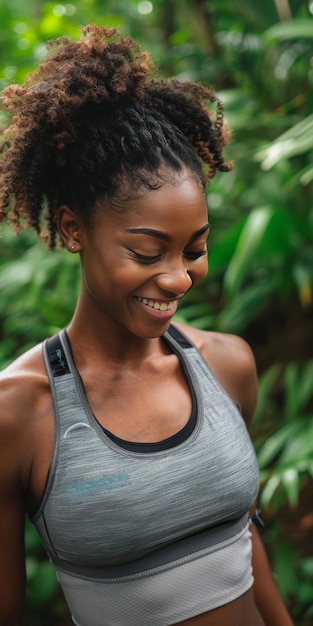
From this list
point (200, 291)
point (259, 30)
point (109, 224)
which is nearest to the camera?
point (109, 224)

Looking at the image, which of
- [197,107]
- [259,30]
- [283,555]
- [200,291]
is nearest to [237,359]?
[197,107]

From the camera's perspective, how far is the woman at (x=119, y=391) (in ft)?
3.92

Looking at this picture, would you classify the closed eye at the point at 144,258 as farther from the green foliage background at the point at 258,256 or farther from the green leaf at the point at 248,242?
the green leaf at the point at 248,242

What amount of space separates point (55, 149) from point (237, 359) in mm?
598

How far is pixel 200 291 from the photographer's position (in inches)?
131

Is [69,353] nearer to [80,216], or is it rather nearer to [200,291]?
[80,216]

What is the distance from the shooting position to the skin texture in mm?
1172

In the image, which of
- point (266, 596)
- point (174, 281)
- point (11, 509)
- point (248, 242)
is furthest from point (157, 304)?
point (248, 242)

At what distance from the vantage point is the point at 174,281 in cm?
118

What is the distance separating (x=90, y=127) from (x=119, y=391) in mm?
485

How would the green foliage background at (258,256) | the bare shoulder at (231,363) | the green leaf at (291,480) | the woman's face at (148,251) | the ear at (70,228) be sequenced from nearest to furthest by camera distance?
the woman's face at (148,251)
the ear at (70,228)
the bare shoulder at (231,363)
the green leaf at (291,480)
the green foliage background at (258,256)

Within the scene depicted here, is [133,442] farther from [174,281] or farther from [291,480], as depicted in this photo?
[291,480]

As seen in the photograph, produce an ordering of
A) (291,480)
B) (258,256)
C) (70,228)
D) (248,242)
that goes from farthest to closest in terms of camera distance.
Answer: (258,256)
(248,242)
(291,480)
(70,228)

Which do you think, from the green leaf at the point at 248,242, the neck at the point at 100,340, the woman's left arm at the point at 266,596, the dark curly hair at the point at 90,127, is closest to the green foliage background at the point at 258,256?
the green leaf at the point at 248,242
